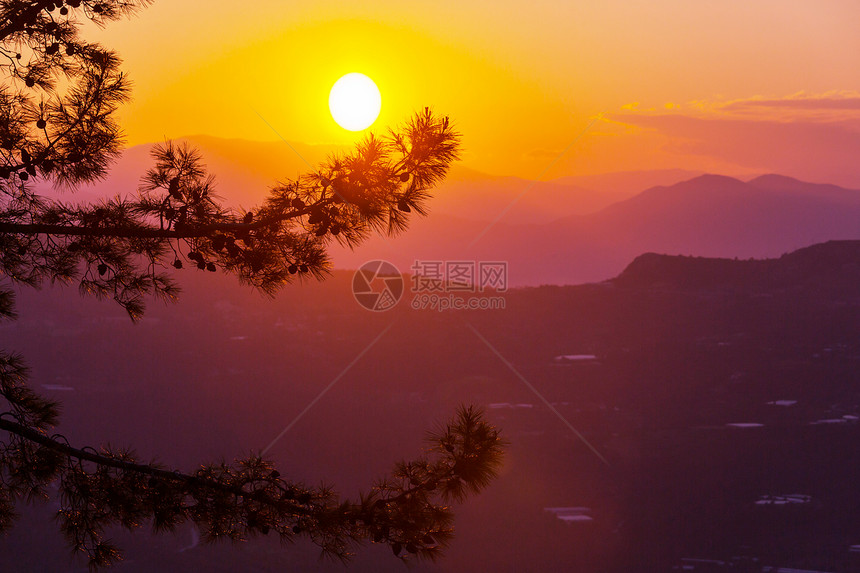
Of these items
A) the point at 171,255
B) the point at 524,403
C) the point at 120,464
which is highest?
the point at 524,403

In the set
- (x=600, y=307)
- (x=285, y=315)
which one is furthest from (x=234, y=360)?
(x=600, y=307)

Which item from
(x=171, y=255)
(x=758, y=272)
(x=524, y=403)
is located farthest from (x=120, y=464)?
(x=758, y=272)

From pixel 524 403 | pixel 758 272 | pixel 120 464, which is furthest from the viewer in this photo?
pixel 758 272

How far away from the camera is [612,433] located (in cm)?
11400

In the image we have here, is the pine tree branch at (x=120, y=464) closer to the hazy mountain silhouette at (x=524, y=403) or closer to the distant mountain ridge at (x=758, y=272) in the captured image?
the hazy mountain silhouette at (x=524, y=403)

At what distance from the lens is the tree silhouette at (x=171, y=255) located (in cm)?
638

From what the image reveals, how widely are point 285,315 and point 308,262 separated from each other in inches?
4797

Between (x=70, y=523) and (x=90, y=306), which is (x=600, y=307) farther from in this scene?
(x=70, y=523)

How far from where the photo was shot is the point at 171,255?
727 cm

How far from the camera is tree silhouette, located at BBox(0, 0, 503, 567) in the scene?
20.9 ft

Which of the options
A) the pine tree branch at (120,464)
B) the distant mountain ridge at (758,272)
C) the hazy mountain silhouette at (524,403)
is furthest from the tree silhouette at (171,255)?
the distant mountain ridge at (758,272)

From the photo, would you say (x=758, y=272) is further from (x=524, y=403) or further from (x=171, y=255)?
(x=171, y=255)

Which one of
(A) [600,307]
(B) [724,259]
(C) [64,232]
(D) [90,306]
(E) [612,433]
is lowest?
(C) [64,232]

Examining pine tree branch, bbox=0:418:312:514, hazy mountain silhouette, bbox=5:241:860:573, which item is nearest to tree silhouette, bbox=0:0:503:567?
pine tree branch, bbox=0:418:312:514
